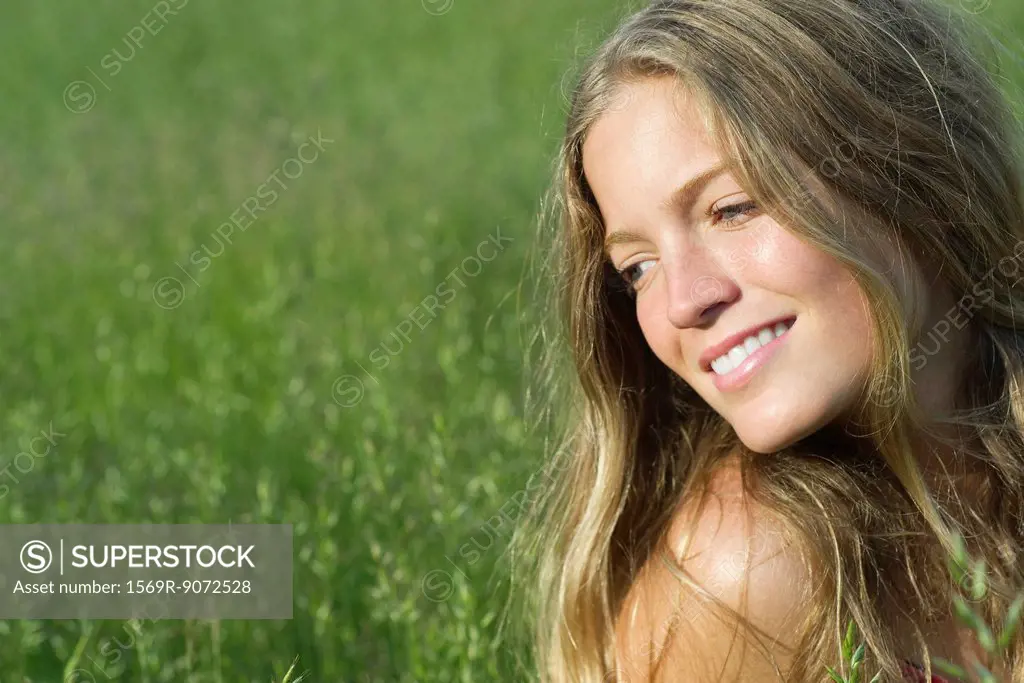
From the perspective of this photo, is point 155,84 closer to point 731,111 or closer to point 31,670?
point 31,670

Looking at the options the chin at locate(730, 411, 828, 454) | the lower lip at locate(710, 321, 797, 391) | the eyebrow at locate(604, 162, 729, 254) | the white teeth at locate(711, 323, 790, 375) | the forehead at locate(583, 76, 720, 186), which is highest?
the forehead at locate(583, 76, 720, 186)

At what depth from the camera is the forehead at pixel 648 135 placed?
2.19 meters

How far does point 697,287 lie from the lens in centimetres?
219

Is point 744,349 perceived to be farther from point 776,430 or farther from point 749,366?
point 776,430

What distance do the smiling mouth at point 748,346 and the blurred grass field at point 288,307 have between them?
57 cm

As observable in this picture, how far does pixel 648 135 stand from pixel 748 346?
41cm

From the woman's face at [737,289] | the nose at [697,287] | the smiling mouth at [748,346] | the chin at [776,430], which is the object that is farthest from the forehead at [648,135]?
the chin at [776,430]

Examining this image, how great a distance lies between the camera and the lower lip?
216 cm

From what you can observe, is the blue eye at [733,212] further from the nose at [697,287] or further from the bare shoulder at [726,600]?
the bare shoulder at [726,600]

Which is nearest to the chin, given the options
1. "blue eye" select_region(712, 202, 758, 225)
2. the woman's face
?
the woman's face

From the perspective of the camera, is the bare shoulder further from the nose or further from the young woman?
the nose

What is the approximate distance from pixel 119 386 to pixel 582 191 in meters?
2.07

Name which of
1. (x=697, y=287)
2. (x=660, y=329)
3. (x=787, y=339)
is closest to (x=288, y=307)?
(x=660, y=329)

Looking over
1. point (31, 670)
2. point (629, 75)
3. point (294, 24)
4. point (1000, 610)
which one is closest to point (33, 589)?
point (31, 670)
